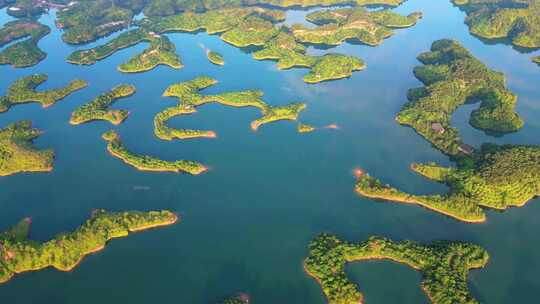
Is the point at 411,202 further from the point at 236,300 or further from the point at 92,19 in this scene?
the point at 92,19

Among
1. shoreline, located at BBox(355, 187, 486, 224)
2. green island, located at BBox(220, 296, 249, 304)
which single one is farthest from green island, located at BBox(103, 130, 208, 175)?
shoreline, located at BBox(355, 187, 486, 224)

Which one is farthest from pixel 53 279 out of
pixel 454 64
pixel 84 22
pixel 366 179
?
pixel 84 22

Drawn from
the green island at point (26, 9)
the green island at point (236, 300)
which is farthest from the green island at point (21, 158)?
the green island at point (26, 9)

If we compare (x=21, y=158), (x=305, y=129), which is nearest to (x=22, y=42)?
(x=21, y=158)

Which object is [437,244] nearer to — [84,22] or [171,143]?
[171,143]

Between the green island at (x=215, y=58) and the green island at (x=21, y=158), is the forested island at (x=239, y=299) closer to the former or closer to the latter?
the green island at (x=21, y=158)
